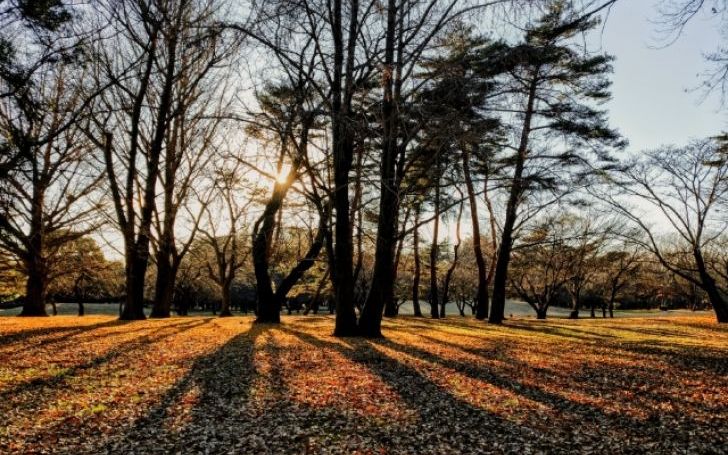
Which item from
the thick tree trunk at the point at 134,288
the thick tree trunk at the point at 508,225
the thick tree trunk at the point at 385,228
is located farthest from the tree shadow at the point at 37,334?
the thick tree trunk at the point at 508,225

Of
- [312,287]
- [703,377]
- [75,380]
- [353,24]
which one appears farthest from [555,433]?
[312,287]

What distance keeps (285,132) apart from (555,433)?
7476 millimetres

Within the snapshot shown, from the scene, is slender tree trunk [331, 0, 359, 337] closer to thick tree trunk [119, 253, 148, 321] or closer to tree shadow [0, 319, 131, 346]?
tree shadow [0, 319, 131, 346]

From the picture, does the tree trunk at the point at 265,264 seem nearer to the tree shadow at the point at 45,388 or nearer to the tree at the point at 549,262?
the tree shadow at the point at 45,388

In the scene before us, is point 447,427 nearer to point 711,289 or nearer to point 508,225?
point 508,225

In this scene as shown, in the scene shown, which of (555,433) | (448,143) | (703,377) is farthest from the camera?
(448,143)

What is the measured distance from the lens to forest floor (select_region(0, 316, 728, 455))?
15.7 ft

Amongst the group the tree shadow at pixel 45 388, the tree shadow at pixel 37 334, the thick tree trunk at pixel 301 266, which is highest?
the thick tree trunk at pixel 301 266

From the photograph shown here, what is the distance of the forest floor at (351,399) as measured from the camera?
4.78 meters

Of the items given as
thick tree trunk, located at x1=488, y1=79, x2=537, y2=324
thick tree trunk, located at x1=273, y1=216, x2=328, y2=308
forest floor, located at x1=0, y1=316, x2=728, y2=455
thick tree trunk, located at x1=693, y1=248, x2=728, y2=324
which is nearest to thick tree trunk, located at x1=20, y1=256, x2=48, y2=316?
thick tree trunk, located at x1=273, y1=216, x2=328, y2=308

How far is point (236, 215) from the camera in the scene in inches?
1019

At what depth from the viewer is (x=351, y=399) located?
6359mm

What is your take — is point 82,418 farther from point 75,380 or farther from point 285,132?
point 285,132

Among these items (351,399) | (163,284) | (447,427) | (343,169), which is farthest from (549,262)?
(447,427)
